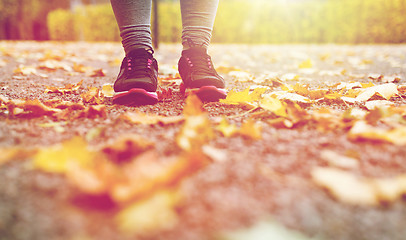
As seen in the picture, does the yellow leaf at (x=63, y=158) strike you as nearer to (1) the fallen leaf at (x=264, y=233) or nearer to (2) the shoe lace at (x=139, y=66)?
(1) the fallen leaf at (x=264, y=233)

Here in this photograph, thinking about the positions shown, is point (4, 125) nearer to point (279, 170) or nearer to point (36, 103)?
point (36, 103)

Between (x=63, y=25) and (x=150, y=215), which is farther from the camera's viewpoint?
(x=63, y=25)

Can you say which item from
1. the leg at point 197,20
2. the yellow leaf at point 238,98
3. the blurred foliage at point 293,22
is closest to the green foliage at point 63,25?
→ the blurred foliage at point 293,22

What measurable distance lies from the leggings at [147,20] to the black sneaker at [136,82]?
0.08 metres

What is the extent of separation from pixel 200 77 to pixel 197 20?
31 cm

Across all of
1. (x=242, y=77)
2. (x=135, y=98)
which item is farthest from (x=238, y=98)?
(x=242, y=77)

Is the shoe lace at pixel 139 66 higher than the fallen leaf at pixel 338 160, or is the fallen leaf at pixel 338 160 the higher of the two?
the shoe lace at pixel 139 66

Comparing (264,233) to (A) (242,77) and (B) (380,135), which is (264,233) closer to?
(B) (380,135)

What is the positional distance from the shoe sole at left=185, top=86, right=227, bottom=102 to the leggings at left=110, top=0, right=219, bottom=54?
273 mm

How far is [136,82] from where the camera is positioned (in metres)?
1.20

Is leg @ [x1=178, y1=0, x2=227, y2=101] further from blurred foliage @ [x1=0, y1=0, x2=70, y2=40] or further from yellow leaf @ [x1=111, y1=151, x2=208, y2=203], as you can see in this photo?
blurred foliage @ [x1=0, y1=0, x2=70, y2=40]

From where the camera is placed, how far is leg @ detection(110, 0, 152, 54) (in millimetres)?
1309

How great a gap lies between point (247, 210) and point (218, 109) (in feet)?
2.26

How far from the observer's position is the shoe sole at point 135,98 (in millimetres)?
1182
